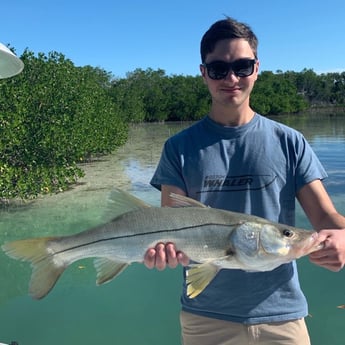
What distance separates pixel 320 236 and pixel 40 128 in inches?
477

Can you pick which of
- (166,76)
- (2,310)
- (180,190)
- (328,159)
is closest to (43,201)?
(2,310)

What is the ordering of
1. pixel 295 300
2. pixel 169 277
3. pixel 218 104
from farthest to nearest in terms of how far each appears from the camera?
pixel 169 277, pixel 218 104, pixel 295 300

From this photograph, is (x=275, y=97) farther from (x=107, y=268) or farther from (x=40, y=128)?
(x=107, y=268)

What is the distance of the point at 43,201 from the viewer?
12.7 metres

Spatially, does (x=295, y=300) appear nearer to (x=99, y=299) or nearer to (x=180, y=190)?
(x=180, y=190)

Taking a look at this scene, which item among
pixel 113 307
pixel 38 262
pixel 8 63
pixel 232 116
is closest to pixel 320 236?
pixel 232 116

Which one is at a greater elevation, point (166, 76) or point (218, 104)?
point (166, 76)

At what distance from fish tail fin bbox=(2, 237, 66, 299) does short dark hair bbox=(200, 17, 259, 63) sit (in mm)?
1353

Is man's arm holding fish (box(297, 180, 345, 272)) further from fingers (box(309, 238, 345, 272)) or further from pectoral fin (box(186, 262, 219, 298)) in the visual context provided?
pectoral fin (box(186, 262, 219, 298))

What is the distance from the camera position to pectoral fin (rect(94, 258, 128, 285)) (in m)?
2.37

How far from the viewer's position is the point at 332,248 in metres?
2.07

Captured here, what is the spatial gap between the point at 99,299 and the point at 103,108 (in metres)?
20.2

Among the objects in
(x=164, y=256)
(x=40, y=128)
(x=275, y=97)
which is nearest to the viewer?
(x=164, y=256)

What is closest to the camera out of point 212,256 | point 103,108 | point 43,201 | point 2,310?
point 212,256
